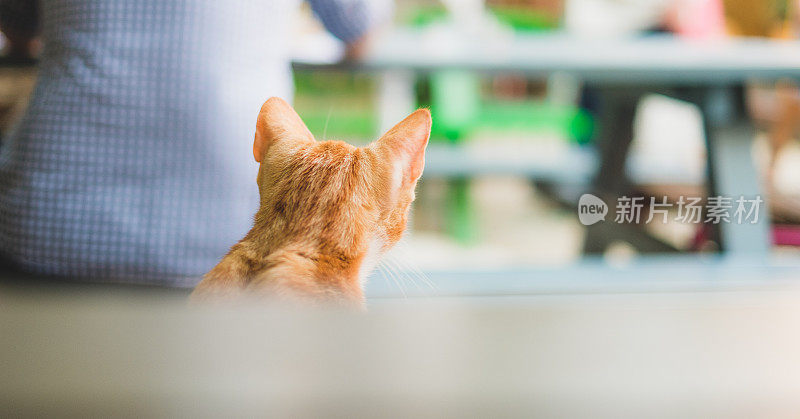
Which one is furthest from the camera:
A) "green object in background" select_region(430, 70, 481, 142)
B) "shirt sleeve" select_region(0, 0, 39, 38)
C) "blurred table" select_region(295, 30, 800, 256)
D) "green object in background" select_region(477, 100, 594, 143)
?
"green object in background" select_region(430, 70, 481, 142)

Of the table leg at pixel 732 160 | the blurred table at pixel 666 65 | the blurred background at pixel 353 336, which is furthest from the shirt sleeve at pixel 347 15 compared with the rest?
the table leg at pixel 732 160

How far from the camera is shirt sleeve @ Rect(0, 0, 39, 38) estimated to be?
0.37 m

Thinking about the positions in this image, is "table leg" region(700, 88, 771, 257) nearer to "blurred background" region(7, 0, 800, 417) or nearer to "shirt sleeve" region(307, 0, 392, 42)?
"blurred background" region(7, 0, 800, 417)

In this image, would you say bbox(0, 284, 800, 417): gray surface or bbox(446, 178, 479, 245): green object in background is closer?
bbox(0, 284, 800, 417): gray surface

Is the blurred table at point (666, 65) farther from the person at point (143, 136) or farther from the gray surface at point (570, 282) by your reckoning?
the person at point (143, 136)

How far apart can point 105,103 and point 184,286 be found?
0.36 feet

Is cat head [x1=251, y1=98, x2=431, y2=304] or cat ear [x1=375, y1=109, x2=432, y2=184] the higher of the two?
cat ear [x1=375, y1=109, x2=432, y2=184]

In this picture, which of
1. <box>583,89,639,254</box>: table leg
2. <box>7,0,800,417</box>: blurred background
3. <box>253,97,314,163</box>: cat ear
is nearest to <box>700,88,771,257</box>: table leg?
<box>7,0,800,417</box>: blurred background

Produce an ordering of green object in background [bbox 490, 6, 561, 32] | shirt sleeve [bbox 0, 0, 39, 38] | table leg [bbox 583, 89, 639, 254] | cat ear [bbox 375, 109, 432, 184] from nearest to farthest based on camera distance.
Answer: cat ear [bbox 375, 109, 432, 184] → shirt sleeve [bbox 0, 0, 39, 38] → green object in background [bbox 490, 6, 561, 32] → table leg [bbox 583, 89, 639, 254]

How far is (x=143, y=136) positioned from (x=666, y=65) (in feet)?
3.16

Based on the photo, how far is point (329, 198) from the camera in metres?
0.26

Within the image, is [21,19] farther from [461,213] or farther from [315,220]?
[461,213]

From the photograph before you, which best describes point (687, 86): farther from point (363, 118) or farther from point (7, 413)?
point (7, 413)

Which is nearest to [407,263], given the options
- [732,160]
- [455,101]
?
[455,101]
